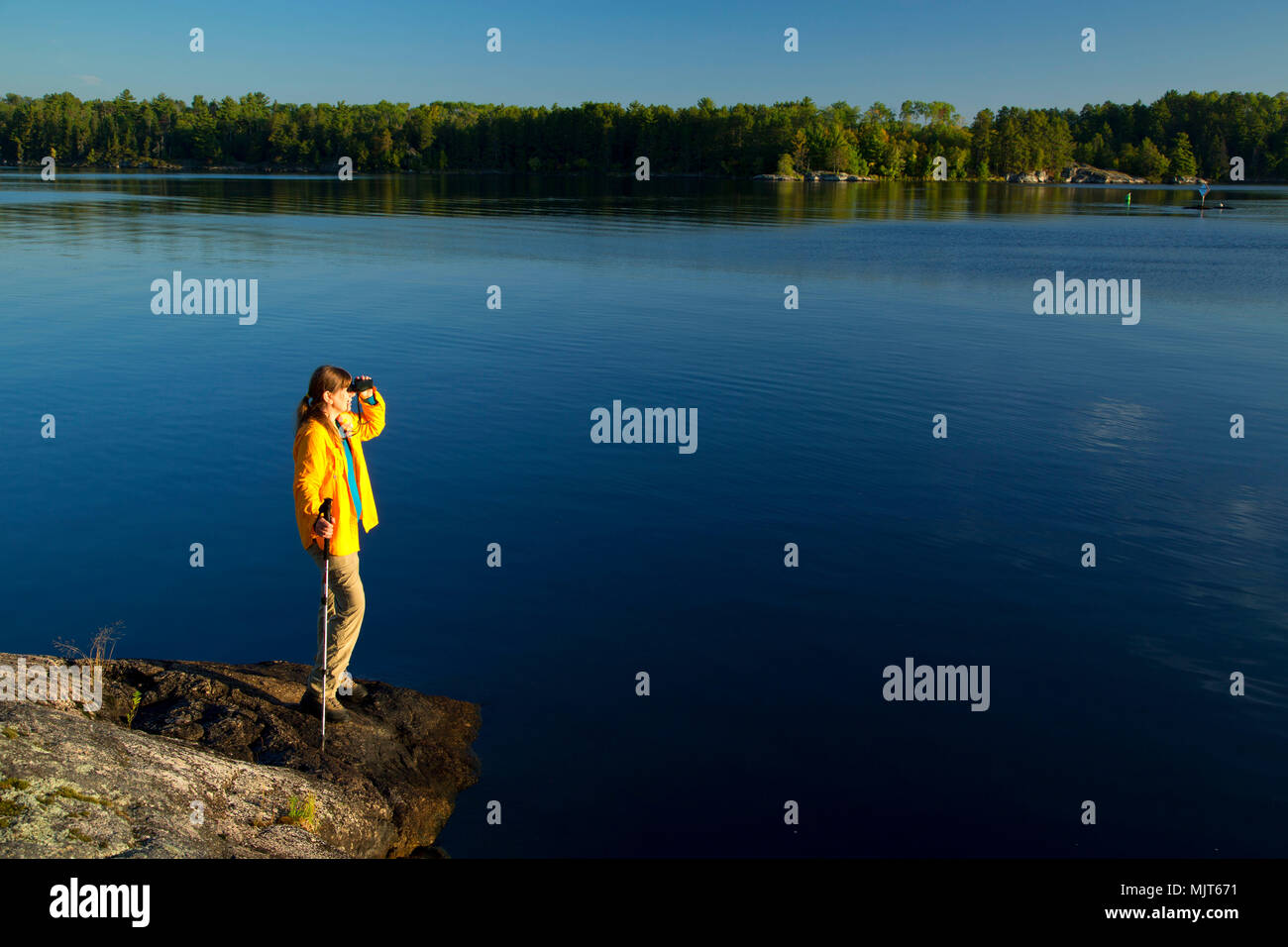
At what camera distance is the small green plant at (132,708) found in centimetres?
802

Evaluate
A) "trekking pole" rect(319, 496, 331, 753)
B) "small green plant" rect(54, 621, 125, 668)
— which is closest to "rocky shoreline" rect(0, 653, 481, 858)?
"small green plant" rect(54, 621, 125, 668)

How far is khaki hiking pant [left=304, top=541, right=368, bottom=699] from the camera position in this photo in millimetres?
8344

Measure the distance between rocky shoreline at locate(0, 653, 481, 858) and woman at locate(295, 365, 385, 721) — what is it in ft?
1.79

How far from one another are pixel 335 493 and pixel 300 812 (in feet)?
8.54

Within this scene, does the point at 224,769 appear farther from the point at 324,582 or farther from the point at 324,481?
the point at 324,481

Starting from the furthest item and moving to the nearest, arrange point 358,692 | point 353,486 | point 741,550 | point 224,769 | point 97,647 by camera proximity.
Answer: point 741,550 < point 358,692 < point 97,647 < point 353,486 < point 224,769

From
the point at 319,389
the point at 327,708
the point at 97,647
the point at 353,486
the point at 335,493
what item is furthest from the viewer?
the point at 97,647

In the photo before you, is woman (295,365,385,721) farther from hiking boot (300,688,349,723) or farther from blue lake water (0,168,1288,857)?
blue lake water (0,168,1288,857)

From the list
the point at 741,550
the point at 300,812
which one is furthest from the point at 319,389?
the point at 741,550

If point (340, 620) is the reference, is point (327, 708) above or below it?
below

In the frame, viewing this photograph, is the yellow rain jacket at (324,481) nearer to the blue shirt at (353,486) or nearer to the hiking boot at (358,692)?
the blue shirt at (353,486)

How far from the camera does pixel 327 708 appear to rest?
851cm
